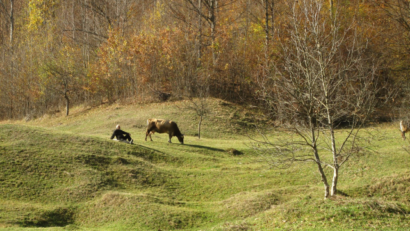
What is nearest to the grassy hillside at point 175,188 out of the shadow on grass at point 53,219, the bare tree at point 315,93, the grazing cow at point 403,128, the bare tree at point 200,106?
the shadow on grass at point 53,219

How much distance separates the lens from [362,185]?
1578cm

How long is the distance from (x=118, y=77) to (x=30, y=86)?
1392 cm

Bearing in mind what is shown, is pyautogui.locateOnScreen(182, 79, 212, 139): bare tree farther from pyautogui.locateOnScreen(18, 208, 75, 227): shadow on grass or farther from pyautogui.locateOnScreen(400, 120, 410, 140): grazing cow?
pyautogui.locateOnScreen(18, 208, 75, 227): shadow on grass

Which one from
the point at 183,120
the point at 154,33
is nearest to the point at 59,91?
the point at 154,33

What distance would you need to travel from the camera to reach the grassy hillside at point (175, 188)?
38.5 ft

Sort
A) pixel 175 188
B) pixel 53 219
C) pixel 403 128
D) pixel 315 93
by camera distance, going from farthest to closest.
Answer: pixel 403 128
pixel 175 188
pixel 315 93
pixel 53 219

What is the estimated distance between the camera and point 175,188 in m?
17.5

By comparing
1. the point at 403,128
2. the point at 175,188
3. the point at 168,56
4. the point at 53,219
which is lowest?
the point at 53,219

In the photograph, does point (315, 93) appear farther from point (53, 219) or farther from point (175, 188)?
point (53, 219)

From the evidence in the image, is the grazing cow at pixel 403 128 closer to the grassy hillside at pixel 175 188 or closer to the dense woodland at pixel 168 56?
the grassy hillside at pixel 175 188

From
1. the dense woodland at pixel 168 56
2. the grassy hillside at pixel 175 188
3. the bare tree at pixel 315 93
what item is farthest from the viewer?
the dense woodland at pixel 168 56

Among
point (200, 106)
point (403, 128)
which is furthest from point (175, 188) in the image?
point (200, 106)

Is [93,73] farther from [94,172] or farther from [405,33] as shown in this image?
[405,33]

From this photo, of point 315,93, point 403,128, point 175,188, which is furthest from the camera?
point 403,128
